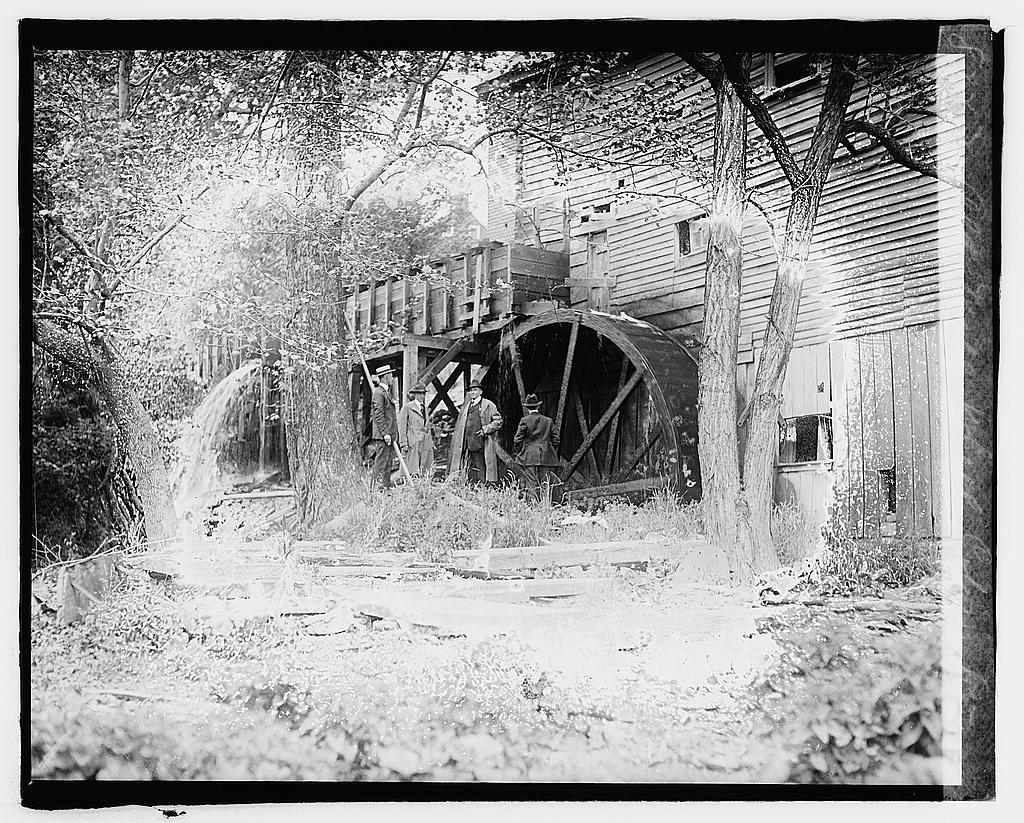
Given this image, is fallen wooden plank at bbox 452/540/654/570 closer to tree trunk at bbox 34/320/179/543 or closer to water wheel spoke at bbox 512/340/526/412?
water wheel spoke at bbox 512/340/526/412

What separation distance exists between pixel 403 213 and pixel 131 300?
3.15ft

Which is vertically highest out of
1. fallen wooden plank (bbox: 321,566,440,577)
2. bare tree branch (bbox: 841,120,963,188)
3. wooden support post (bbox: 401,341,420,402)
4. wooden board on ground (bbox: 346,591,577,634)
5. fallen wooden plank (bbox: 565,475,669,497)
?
bare tree branch (bbox: 841,120,963,188)

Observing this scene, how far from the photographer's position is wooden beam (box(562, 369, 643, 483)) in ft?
10.1

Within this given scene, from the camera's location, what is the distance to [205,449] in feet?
10.0

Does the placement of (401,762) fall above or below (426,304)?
below

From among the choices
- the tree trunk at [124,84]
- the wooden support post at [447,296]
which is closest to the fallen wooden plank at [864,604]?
the wooden support post at [447,296]

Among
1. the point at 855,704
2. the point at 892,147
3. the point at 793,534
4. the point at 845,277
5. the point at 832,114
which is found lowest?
the point at 855,704

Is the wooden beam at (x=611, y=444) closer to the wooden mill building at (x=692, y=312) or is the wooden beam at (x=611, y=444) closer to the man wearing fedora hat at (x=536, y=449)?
the wooden mill building at (x=692, y=312)

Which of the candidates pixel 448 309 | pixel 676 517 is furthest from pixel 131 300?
pixel 676 517

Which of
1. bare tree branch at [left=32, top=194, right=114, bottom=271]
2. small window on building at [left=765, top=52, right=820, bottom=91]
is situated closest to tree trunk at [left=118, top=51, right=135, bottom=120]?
bare tree branch at [left=32, top=194, right=114, bottom=271]

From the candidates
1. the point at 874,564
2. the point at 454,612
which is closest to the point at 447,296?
the point at 454,612

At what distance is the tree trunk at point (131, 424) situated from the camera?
3041mm

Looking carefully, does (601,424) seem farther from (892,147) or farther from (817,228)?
(892,147)

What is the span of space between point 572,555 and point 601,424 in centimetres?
47
